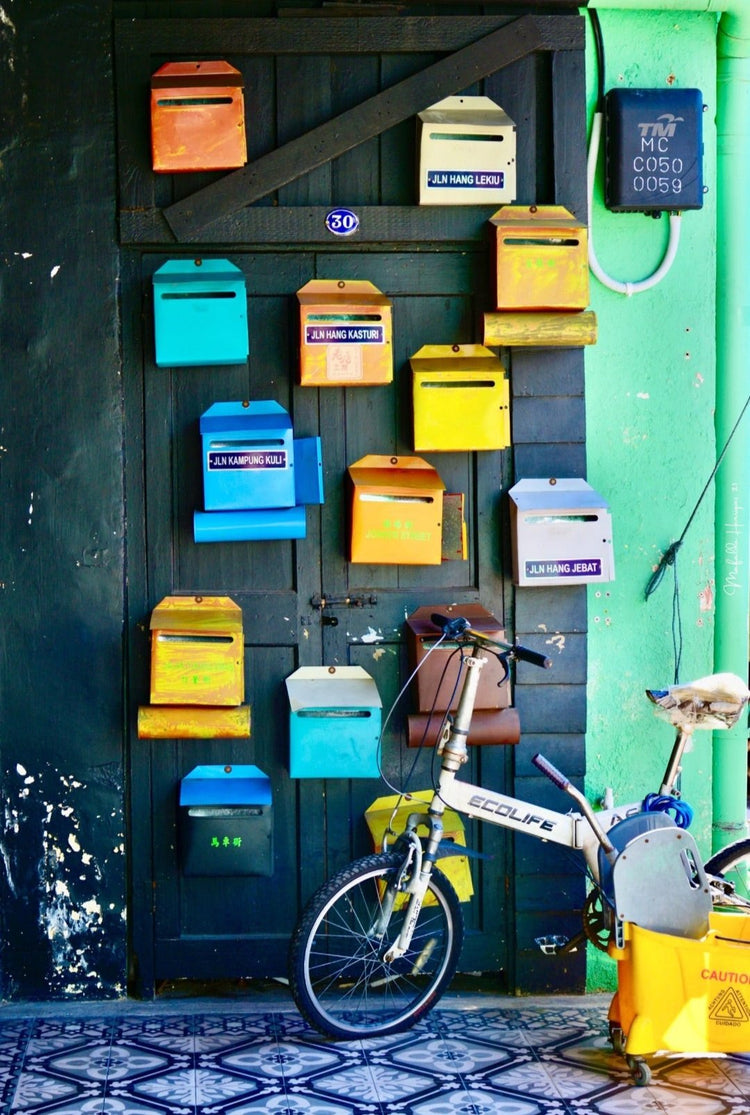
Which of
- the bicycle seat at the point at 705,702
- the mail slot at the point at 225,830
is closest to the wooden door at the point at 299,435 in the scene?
the mail slot at the point at 225,830

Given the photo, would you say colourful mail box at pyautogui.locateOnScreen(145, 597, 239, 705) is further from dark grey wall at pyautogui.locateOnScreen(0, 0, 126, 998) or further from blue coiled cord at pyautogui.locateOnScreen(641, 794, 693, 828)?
blue coiled cord at pyautogui.locateOnScreen(641, 794, 693, 828)

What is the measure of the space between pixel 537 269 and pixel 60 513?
5.91 ft

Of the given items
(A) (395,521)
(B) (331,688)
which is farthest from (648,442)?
(B) (331,688)

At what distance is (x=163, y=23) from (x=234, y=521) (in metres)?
1.69

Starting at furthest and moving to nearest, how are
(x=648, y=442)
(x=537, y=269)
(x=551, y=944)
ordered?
(x=648, y=442)
(x=537, y=269)
(x=551, y=944)

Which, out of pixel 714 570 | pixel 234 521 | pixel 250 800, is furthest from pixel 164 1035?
pixel 714 570

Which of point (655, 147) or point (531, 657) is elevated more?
point (655, 147)

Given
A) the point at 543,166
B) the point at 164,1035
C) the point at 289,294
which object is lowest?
the point at 164,1035

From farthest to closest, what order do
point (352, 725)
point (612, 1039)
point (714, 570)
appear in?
point (714, 570), point (352, 725), point (612, 1039)

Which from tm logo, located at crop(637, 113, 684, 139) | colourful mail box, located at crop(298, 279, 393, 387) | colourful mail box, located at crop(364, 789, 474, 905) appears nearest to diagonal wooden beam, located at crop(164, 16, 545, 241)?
colourful mail box, located at crop(298, 279, 393, 387)

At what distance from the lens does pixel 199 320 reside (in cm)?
403

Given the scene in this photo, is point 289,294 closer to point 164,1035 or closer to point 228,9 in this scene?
point 228,9

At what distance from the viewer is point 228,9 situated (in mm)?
4125

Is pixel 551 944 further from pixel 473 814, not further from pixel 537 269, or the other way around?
pixel 537 269
